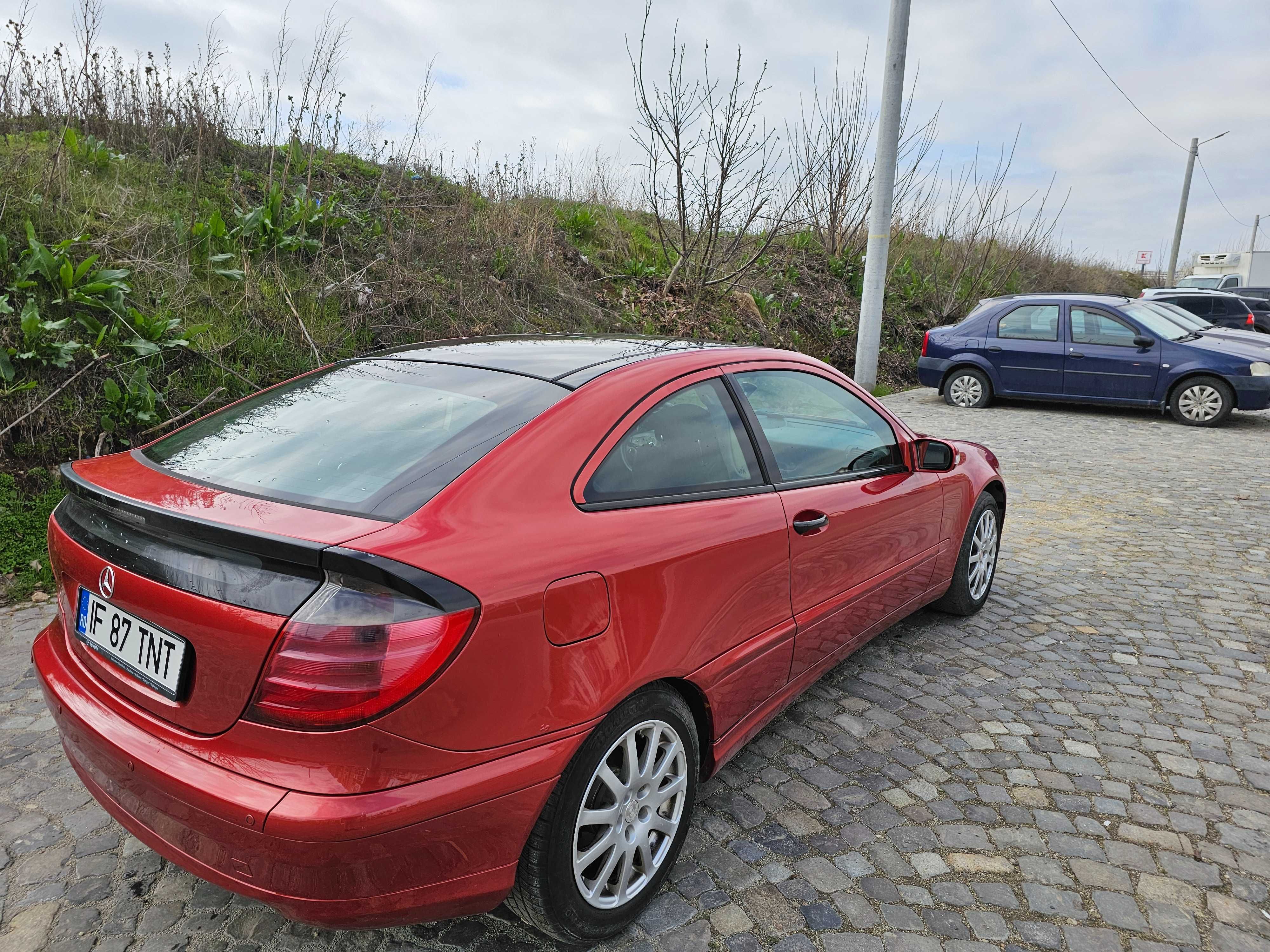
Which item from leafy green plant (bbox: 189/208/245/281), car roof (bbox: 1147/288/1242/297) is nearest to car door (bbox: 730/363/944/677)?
leafy green plant (bbox: 189/208/245/281)

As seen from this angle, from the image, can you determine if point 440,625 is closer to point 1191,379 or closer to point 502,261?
point 502,261

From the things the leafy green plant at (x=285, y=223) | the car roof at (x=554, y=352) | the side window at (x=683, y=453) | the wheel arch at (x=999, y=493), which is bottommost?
the wheel arch at (x=999, y=493)

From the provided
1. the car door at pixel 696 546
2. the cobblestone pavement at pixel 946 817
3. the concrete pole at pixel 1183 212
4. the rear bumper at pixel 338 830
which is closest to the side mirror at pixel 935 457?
the cobblestone pavement at pixel 946 817

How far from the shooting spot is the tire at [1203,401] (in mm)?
10766

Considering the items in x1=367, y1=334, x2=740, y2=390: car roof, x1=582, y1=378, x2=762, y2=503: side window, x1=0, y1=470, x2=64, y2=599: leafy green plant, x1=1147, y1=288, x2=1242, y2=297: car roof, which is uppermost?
x1=1147, y1=288, x2=1242, y2=297: car roof

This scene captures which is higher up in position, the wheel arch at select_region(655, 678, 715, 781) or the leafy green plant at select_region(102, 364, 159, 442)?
the leafy green plant at select_region(102, 364, 159, 442)

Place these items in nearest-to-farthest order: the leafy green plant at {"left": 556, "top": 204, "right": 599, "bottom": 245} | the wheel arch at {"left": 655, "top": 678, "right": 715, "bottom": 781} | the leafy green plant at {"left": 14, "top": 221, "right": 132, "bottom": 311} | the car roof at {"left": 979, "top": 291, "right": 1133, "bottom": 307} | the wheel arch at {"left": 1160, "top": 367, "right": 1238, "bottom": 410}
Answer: the wheel arch at {"left": 655, "top": 678, "right": 715, "bottom": 781}, the leafy green plant at {"left": 14, "top": 221, "right": 132, "bottom": 311}, the wheel arch at {"left": 1160, "top": 367, "right": 1238, "bottom": 410}, the car roof at {"left": 979, "top": 291, "right": 1133, "bottom": 307}, the leafy green plant at {"left": 556, "top": 204, "right": 599, "bottom": 245}

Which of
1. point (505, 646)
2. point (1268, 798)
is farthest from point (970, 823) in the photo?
point (505, 646)

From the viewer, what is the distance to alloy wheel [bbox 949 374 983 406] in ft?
40.5

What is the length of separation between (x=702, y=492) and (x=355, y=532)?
1.08 m

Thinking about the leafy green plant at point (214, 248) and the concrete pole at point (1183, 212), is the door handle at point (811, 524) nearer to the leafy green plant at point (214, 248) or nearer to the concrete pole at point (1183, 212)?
the leafy green plant at point (214, 248)

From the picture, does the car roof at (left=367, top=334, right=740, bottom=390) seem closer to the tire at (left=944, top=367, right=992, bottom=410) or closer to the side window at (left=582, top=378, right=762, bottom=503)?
the side window at (left=582, top=378, right=762, bottom=503)

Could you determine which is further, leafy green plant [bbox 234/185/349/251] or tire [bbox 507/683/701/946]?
leafy green plant [bbox 234/185/349/251]

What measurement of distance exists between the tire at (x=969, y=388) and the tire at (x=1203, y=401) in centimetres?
231
